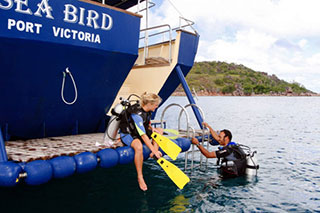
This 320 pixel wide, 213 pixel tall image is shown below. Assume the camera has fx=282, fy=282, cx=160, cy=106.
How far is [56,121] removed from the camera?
620 centimetres

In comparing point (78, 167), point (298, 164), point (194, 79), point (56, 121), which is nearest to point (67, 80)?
point (56, 121)

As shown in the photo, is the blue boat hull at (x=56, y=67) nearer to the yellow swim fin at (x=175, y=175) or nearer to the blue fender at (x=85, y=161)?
the blue fender at (x=85, y=161)

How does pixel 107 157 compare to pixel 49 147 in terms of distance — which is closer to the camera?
pixel 107 157

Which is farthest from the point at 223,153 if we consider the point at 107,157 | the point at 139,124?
the point at 107,157

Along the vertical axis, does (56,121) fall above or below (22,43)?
below

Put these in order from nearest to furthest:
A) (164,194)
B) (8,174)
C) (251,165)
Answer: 1. (8,174)
2. (164,194)
3. (251,165)

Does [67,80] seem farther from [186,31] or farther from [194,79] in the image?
[194,79]

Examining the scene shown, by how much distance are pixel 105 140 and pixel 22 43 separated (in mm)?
2254

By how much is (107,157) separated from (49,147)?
120 centimetres

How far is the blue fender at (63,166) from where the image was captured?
3.96m

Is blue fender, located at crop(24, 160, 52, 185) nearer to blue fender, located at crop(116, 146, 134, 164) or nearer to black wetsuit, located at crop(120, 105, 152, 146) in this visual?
blue fender, located at crop(116, 146, 134, 164)

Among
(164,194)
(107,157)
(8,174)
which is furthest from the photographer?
(164,194)

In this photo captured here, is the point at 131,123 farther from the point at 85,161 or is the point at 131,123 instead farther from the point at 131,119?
the point at 85,161

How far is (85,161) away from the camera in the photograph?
4.30 m
